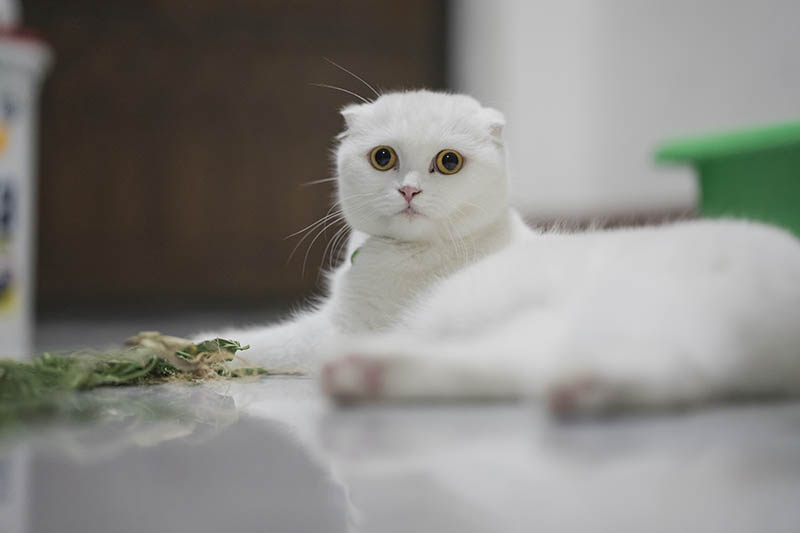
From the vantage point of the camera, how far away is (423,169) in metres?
1.08

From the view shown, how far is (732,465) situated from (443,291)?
408 millimetres

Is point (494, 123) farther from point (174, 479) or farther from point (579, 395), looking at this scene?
point (174, 479)

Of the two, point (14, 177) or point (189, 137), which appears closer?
point (14, 177)

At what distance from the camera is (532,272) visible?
833 millimetres

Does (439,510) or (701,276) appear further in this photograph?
(701,276)

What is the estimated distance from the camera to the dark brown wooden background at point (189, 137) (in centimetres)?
387

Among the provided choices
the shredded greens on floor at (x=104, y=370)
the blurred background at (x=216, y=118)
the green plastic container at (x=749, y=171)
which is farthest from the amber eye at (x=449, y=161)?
the blurred background at (x=216, y=118)

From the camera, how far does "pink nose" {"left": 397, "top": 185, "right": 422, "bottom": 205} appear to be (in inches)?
41.1

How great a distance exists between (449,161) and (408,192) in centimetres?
9

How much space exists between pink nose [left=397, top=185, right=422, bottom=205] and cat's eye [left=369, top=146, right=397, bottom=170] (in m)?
0.06

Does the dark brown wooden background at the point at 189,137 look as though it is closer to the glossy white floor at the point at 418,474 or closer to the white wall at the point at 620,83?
the white wall at the point at 620,83

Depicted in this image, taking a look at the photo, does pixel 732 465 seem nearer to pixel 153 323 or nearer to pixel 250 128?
pixel 153 323

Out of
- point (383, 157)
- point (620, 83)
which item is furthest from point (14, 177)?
point (620, 83)

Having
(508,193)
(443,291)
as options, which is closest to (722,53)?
(508,193)
